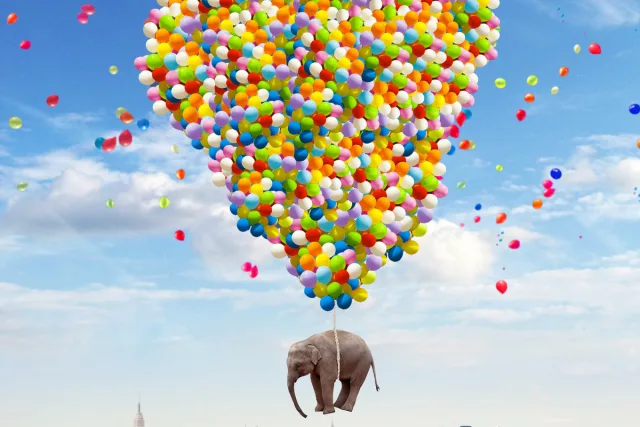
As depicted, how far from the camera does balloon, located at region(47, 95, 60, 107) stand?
9470mm

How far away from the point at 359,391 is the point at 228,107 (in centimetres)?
304

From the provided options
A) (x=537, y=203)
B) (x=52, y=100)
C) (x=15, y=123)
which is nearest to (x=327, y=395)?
(x=537, y=203)

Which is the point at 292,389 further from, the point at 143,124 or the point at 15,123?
the point at 15,123

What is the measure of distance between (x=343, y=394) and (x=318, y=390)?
264mm

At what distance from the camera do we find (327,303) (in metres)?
8.34

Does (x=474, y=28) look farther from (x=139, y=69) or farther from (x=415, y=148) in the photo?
(x=139, y=69)

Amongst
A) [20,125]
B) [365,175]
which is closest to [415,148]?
[365,175]

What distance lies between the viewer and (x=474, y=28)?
9227mm

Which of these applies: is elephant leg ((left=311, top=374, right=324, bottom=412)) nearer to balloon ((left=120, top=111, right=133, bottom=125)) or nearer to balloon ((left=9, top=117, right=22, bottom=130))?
balloon ((left=120, top=111, right=133, bottom=125))

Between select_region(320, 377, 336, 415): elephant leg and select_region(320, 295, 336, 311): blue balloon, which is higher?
select_region(320, 295, 336, 311): blue balloon

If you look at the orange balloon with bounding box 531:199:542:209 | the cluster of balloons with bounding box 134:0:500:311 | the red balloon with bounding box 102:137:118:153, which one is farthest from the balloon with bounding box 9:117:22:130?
the orange balloon with bounding box 531:199:542:209

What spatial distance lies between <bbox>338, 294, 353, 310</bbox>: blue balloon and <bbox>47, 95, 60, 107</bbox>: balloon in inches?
143

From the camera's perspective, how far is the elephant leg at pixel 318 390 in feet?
29.2

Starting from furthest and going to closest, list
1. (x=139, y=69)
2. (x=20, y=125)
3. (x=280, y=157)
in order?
1. (x=20, y=125)
2. (x=139, y=69)
3. (x=280, y=157)
